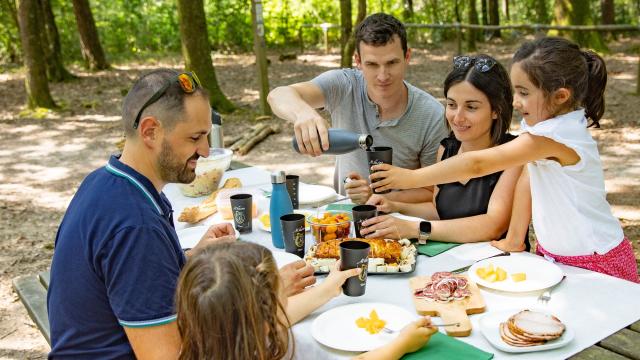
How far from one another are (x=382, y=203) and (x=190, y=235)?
935 mm

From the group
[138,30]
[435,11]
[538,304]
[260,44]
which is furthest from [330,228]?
[435,11]

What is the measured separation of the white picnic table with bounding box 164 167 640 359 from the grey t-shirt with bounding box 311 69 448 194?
3.93 feet

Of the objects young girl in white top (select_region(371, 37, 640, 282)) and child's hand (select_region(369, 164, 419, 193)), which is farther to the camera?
child's hand (select_region(369, 164, 419, 193))

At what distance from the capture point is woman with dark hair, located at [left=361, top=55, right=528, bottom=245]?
2602 millimetres

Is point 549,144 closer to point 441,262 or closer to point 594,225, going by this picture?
point 594,225

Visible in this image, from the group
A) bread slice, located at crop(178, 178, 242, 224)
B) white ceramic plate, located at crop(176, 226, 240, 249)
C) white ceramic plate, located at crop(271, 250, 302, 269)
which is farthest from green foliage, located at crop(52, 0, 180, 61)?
white ceramic plate, located at crop(271, 250, 302, 269)

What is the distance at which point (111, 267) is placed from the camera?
1.68 m

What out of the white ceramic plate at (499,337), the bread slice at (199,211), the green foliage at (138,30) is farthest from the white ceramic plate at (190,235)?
the green foliage at (138,30)

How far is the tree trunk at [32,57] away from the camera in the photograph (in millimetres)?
9992

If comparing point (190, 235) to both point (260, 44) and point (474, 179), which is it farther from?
point (260, 44)

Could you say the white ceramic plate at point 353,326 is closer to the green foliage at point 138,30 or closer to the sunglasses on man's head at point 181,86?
the sunglasses on man's head at point 181,86

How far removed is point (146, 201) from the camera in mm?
1789

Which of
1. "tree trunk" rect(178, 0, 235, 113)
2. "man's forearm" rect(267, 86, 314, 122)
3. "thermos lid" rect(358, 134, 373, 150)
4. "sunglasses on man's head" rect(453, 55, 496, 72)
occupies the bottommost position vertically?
"thermos lid" rect(358, 134, 373, 150)

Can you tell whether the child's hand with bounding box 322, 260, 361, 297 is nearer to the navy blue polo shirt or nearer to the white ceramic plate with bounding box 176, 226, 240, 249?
the navy blue polo shirt
